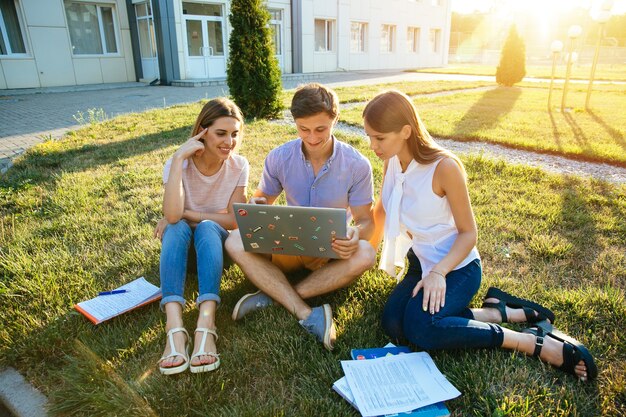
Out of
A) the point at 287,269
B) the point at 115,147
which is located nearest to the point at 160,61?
the point at 115,147

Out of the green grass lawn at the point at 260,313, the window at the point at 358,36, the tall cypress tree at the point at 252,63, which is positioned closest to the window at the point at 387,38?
the window at the point at 358,36

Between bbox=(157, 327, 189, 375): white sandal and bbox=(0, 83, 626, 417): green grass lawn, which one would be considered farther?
bbox=(157, 327, 189, 375): white sandal

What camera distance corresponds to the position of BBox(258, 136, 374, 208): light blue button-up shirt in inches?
102

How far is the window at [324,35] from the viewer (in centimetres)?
2056

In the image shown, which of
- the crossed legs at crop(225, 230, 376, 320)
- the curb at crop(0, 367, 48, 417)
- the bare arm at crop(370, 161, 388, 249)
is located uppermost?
the bare arm at crop(370, 161, 388, 249)

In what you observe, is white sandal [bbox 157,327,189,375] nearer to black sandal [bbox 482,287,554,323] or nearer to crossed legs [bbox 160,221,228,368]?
crossed legs [bbox 160,221,228,368]

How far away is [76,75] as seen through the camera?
14.7 m

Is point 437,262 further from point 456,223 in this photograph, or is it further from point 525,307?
point 525,307

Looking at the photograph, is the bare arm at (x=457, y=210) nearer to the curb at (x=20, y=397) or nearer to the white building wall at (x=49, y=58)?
the curb at (x=20, y=397)

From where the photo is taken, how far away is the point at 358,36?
22859mm

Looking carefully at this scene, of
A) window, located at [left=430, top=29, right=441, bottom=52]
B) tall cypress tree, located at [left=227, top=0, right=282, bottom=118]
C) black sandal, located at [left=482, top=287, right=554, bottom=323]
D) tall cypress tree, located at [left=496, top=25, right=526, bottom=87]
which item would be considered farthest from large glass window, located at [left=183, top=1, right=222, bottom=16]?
window, located at [left=430, top=29, right=441, bottom=52]

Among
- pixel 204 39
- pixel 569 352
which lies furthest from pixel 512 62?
pixel 569 352

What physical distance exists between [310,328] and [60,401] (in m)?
1.21

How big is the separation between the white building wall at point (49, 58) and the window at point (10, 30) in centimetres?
23
